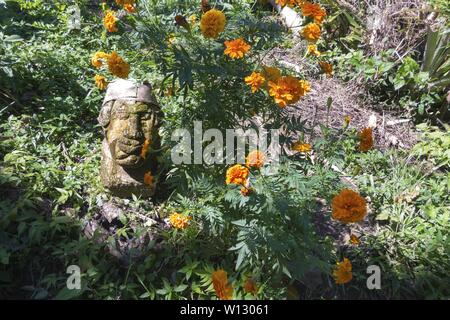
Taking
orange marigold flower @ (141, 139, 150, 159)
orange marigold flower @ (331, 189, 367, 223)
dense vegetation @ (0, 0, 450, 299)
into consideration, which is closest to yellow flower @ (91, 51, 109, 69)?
dense vegetation @ (0, 0, 450, 299)

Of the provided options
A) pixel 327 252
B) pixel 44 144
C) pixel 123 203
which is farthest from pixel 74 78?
pixel 327 252

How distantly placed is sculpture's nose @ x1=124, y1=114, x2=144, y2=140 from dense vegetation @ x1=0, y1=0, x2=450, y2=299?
0.22 m

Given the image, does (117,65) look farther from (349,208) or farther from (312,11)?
(349,208)

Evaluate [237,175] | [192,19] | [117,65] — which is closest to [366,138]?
[237,175]

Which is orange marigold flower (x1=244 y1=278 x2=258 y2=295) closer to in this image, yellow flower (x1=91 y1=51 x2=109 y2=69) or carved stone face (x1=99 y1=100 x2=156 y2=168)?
carved stone face (x1=99 y1=100 x2=156 y2=168)

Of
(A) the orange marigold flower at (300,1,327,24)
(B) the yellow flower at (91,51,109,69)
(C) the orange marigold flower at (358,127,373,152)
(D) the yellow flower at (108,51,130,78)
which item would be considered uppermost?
(B) the yellow flower at (91,51,109,69)

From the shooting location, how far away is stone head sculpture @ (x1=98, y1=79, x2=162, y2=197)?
2.78 metres

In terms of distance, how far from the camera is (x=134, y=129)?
2795mm

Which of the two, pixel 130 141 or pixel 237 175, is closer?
pixel 237 175

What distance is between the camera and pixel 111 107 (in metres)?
2.95

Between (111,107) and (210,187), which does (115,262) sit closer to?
(210,187)

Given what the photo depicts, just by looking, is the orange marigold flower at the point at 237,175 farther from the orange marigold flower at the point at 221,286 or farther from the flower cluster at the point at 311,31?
the flower cluster at the point at 311,31

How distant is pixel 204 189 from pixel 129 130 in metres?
0.77

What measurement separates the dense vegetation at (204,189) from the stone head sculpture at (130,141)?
105mm
